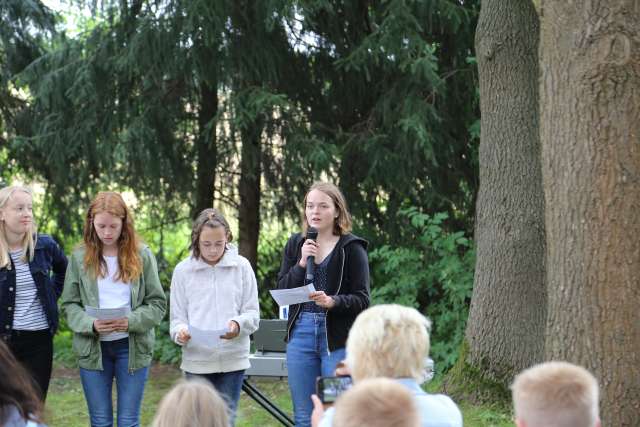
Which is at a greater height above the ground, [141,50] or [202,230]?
[141,50]

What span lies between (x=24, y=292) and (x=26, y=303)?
67 millimetres

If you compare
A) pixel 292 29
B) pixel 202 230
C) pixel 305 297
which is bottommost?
pixel 305 297

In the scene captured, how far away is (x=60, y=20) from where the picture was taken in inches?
483

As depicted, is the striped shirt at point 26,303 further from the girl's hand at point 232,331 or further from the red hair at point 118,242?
the girl's hand at point 232,331

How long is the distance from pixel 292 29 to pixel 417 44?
1826mm

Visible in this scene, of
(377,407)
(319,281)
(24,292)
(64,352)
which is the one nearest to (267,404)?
(319,281)

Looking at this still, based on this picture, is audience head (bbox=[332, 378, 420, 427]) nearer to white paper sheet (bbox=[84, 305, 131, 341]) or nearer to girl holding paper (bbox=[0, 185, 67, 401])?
white paper sheet (bbox=[84, 305, 131, 341])

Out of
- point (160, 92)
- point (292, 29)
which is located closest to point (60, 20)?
point (160, 92)

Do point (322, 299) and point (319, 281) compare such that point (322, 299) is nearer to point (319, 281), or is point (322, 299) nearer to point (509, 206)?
point (319, 281)

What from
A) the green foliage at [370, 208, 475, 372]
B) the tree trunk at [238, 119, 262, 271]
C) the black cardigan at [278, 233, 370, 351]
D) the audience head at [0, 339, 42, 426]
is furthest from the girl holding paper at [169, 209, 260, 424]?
the tree trunk at [238, 119, 262, 271]

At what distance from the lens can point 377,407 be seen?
7.97 feet

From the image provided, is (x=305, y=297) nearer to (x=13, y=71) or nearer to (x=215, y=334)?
(x=215, y=334)

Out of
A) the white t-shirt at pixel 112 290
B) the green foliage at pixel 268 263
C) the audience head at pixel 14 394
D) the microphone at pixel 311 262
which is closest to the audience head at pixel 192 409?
the audience head at pixel 14 394

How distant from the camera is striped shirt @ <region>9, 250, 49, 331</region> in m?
5.19
